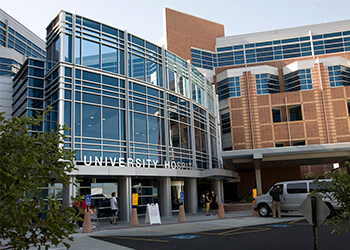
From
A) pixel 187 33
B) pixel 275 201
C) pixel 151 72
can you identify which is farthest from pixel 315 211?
pixel 187 33

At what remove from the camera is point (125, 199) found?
21297mm

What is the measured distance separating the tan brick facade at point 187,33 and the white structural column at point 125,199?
3820 centimetres

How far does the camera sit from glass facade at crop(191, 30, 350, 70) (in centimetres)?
5391

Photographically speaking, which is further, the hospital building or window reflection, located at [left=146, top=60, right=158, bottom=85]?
window reflection, located at [left=146, top=60, right=158, bottom=85]

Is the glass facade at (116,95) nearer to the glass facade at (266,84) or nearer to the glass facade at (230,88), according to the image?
the glass facade at (230,88)

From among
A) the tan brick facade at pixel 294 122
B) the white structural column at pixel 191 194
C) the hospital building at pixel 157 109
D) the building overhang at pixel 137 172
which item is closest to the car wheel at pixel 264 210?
the hospital building at pixel 157 109

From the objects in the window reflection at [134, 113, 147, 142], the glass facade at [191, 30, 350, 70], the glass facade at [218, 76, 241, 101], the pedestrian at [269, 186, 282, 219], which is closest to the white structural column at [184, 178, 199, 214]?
the window reflection at [134, 113, 147, 142]

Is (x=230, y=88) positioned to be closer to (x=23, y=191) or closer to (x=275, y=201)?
(x=275, y=201)

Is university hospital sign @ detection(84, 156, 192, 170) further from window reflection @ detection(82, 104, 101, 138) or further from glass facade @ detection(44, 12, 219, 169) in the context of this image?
window reflection @ detection(82, 104, 101, 138)

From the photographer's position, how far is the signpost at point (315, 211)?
784 cm

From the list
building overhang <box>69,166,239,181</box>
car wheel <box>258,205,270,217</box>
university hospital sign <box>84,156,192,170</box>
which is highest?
university hospital sign <box>84,156,192,170</box>

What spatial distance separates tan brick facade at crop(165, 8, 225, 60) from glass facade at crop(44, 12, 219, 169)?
30.5 m

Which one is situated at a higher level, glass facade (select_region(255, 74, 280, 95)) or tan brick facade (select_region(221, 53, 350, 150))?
glass facade (select_region(255, 74, 280, 95))

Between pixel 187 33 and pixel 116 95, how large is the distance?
1582 inches
